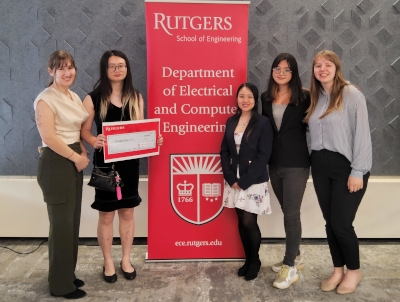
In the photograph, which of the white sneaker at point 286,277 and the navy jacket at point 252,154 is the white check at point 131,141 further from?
the white sneaker at point 286,277

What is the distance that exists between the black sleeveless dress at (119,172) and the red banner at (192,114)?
26 centimetres

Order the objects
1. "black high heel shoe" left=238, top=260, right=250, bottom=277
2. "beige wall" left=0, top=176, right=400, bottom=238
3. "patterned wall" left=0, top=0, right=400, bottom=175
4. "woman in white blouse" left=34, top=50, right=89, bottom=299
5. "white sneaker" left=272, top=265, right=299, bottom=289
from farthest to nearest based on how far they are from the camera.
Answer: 1. "beige wall" left=0, top=176, right=400, bottom=238
2. "patterned wall" left=0, top=0, right=400, bottom=175
3. "black high heel shoe" left=238, top=260, right=250, bottom=277
4. "white sneaker" left=272, top=265, right=299, bottom=289
5. "woman in white blouse" left=34, top=50, right=89, bottom=299

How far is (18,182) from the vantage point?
10.6 feet

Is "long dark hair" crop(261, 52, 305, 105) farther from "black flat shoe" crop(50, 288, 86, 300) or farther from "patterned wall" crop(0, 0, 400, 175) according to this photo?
"black flat shoe" crop(50, 288, 86, 300)

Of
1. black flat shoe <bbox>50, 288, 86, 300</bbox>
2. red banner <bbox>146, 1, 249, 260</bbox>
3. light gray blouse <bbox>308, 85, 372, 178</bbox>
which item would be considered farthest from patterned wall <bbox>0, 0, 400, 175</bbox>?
black flat shoe <bbox>50, 288, 86, 300</bbox>

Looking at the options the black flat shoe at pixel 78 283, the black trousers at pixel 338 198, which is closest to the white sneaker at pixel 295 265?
the black trousers at pixel 338 198

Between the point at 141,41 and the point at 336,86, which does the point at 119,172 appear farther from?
the point at 336,86

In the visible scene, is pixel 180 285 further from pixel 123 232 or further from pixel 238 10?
pixel 238 10

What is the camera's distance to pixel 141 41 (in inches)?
124

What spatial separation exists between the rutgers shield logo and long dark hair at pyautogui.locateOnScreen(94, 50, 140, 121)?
1.68 feet

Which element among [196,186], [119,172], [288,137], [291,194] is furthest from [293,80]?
[119,172]

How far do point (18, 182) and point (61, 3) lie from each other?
161 centimetres

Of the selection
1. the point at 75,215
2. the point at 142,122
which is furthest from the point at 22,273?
the point at 142,122

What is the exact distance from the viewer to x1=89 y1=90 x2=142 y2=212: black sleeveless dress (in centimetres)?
242
